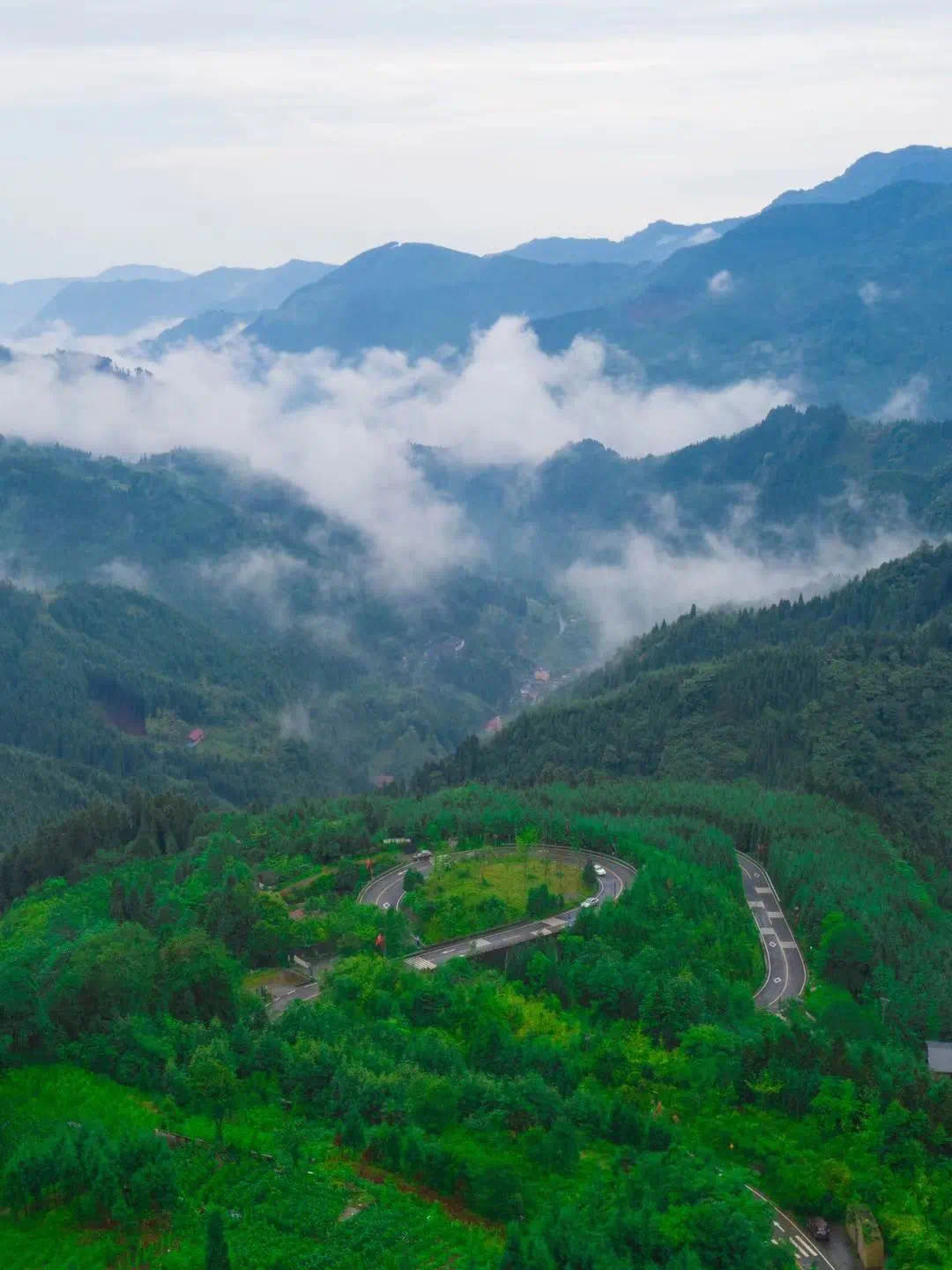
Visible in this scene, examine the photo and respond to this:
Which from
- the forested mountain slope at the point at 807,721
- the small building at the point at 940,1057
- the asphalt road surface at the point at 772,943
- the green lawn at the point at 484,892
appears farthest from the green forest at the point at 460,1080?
the forested mountain slope at the point at 807,721

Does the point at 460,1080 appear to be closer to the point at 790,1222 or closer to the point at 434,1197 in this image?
the point at 434,1197

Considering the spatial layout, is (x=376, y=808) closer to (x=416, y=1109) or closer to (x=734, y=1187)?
(x=416, y=1109)

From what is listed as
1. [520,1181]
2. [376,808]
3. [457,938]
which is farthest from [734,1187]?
[376,808]

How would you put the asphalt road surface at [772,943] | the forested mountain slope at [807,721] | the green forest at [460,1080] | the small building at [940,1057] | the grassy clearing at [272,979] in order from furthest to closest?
the forested mountain slope at [807,721] → the asphalt road surface at [772,943] → the grassy clearing at [272,979] → the small building at [940,1057] → the green forest at [460,1080]

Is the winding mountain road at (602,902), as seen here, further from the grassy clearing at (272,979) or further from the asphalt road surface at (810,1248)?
the asphalt road surface at (810,1248)

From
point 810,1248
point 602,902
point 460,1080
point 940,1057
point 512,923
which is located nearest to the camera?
point 810,1248

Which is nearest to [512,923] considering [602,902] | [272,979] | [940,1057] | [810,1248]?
[602,902]
